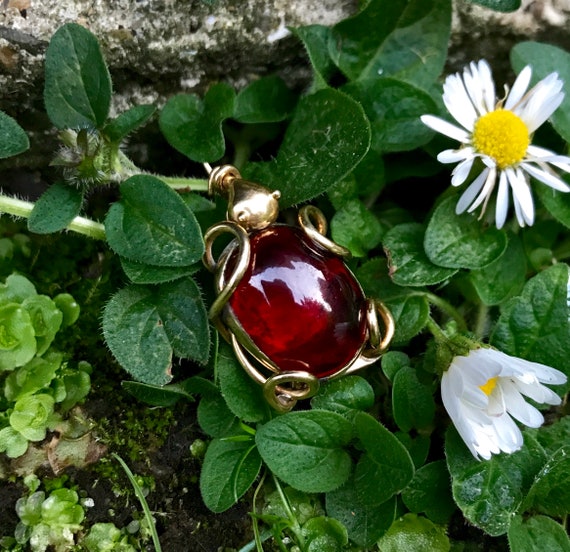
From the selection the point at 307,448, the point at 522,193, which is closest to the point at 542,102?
the point at 522,193

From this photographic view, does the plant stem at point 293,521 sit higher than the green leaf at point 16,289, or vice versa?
the green leaf at point 16,289

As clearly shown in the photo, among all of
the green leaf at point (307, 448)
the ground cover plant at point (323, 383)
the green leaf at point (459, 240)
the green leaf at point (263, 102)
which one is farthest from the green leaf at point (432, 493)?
the green leaf at point (263, 102)

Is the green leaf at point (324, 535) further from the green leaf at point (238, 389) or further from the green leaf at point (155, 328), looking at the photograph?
the green leaf at point (155, 328)

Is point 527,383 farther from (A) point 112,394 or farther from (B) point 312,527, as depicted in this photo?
(A) point 112,394

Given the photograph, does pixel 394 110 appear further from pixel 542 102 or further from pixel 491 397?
pixel 491 397

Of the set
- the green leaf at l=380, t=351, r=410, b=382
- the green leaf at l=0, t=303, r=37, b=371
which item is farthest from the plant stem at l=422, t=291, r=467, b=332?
the green leaf at l=0, t=303, r=37, b=371

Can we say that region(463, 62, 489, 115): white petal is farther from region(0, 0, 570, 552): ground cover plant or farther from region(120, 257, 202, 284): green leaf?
region(120, 257, 202, 284): green leaf
